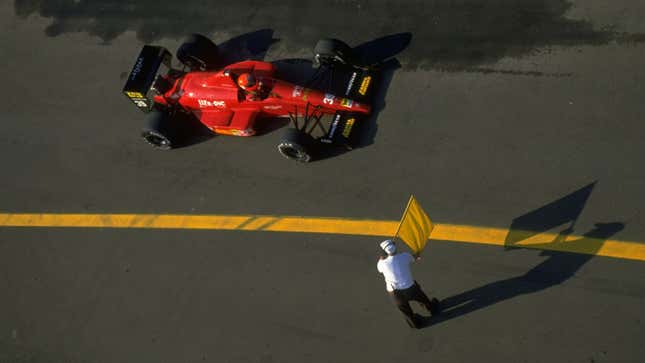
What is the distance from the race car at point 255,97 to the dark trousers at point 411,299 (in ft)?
9.37

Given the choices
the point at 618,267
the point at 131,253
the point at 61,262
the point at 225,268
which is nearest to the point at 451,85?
the point at 618,267

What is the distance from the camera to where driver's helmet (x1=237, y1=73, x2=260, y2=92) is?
374 inches

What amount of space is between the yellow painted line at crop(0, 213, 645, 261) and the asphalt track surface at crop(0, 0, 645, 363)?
0.11 metres

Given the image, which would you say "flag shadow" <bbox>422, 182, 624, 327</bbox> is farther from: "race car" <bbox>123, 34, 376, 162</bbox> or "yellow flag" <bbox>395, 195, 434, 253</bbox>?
"race car" <bbox>123, 34, 376, 162</bbox>

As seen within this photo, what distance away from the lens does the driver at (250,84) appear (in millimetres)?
9508

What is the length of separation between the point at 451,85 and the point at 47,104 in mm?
7542

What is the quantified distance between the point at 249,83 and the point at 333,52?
148cm

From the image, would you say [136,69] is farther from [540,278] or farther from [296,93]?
[540,278]

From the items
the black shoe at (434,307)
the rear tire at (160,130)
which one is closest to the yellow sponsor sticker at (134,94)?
the rear tire at (160,130)

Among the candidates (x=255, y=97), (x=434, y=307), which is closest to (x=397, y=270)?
(x=434, y=307)

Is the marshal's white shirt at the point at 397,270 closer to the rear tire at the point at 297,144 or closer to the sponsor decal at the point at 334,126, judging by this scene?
the rear tire at the point at 297,144

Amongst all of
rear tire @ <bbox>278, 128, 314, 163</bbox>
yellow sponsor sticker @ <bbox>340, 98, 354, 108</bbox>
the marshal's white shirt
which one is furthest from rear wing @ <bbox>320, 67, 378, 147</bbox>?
the marshal's white shirt

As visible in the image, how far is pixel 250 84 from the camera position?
9.51 meters

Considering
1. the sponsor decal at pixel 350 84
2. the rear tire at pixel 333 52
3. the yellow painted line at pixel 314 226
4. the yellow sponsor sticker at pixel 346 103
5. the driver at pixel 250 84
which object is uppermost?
the rear tire at pixel 333 52
